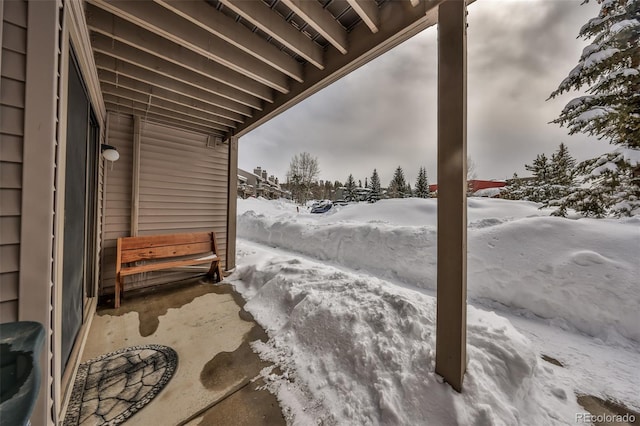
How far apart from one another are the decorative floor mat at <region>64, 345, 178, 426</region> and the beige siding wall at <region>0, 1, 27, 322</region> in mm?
Result: 940

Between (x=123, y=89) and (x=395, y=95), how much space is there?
146 inches

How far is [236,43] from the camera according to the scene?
1.91 m

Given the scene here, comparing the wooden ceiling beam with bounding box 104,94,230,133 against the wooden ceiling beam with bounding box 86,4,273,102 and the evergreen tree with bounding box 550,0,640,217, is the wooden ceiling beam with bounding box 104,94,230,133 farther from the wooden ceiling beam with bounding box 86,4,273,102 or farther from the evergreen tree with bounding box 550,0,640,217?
the evergreen tree with bounding box 550,0,640,217

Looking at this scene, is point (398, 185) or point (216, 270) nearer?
point (216, 270)

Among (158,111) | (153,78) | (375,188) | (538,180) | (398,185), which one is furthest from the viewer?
(375,188)

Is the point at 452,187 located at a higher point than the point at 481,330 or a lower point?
higher

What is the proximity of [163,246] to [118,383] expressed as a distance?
6.70 ft

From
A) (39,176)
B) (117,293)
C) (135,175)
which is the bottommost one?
(117,293)

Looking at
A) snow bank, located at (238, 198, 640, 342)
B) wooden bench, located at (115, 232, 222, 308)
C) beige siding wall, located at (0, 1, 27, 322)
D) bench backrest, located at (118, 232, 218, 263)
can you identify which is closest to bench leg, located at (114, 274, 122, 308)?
wooden bench, located at (115, 232, 222, 308)

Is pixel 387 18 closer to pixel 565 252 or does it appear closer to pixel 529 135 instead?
pixel 565 252

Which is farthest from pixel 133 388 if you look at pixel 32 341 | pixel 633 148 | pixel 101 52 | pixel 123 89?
pixel 633 148

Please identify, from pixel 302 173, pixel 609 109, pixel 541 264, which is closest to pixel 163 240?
pixel 541 264

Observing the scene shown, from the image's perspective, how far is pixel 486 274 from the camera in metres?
2.85

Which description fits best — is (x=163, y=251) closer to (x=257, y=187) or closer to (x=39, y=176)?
(x=39, y=176)
